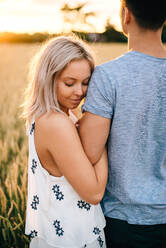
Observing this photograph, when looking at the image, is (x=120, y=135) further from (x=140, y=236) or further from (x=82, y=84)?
(x=140, y=236)

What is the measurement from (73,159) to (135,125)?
0.28 meters

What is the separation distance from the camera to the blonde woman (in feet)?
4.04

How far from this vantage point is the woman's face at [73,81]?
4.30 ft

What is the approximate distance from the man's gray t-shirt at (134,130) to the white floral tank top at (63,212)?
0.34 ft

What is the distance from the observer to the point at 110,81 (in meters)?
1.13

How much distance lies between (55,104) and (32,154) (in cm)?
26

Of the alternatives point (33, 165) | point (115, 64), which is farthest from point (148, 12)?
point (33, 165)

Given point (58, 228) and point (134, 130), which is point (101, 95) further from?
point (58, 228)

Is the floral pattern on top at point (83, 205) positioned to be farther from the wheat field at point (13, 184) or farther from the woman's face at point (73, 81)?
the wheat field at point (13, 184)

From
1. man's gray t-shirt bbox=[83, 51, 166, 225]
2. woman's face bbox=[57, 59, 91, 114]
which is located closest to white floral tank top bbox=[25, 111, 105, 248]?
man's gray t-shirt bbox=[83, 51, 166, 225]

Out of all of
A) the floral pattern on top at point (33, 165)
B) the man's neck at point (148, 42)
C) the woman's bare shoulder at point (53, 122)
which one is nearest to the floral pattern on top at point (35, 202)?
the floral pattern on top at point (33, 165)

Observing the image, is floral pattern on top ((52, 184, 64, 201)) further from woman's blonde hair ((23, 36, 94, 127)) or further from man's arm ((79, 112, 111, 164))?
woman's blonde hair ((23, 36, 94, 127))

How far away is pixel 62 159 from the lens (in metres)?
1.24

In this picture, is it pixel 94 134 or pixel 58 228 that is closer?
pixel 94 134
